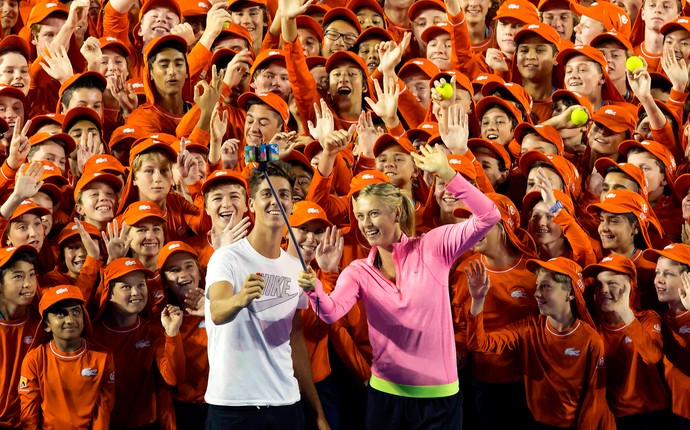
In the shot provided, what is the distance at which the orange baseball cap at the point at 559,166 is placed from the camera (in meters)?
8.04

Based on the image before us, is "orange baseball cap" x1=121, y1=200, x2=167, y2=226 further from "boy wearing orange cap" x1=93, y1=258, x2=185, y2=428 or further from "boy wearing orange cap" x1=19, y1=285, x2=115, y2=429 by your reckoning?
"boy wearing orange cap" x1=19, y1=285, x2=115, y2=429

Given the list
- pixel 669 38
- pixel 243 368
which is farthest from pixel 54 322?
pixel 669 38

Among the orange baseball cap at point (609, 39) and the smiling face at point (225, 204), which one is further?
the orange baseball cap at point (609, 39)

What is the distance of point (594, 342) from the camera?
7203 mm

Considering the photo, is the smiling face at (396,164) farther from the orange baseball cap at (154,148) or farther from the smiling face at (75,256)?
the smiling face at (75,256)

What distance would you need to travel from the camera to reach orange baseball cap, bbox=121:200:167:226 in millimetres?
7608

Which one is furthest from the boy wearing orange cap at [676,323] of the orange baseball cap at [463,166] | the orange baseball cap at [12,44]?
the orange baseball cap at [12,44]

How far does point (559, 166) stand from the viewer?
317 inches

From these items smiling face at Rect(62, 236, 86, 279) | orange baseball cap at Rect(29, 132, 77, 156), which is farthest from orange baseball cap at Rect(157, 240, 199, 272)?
orange baseball cap at Rect(29, 132, 77, 156)

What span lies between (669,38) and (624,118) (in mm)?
1167

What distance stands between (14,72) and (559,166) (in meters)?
4.14

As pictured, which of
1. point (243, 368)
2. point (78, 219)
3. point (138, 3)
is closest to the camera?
point (243, 368)

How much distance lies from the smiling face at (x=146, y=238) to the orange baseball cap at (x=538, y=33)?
131 inches

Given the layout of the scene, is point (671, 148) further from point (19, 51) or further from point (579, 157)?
point (19, 51)
